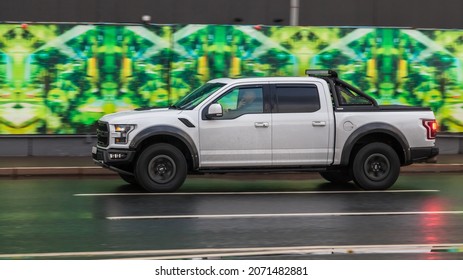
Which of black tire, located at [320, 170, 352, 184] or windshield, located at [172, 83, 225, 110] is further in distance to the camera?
black tire, located at [320, 170, 352, 184]

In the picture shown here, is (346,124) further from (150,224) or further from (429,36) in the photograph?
(429,36)

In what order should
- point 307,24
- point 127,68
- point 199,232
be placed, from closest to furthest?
point 199,232, point 127,68, point 307,24

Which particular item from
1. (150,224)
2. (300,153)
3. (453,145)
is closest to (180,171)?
(300,153)

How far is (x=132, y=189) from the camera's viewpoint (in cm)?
1463

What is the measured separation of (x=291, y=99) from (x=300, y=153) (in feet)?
2.86

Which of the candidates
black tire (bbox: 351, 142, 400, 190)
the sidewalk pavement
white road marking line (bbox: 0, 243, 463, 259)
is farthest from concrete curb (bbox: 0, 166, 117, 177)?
white road marking line (bbox: 0, 243, 463, 259)

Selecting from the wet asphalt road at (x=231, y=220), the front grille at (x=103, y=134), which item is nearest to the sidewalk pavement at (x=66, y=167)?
the wet asphalt road at (x=231, y=220)

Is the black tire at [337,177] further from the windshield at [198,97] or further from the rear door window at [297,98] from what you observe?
the windshield at [198,97]

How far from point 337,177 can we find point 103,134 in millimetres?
4136

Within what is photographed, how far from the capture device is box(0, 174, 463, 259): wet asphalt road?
924cm

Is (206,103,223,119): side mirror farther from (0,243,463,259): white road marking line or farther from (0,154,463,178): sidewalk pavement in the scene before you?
(0,243,463,259): white road marking line

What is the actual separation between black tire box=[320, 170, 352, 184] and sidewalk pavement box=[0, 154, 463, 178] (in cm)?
270

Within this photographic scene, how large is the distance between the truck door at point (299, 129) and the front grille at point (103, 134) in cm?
259

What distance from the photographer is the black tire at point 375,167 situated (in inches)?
575
